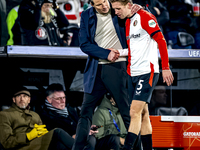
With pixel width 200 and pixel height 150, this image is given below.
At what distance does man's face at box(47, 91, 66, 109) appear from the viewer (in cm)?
430

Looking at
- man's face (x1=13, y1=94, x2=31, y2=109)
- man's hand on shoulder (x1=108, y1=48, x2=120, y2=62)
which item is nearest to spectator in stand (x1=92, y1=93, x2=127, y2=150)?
man's face (x1=13, y1=94, x2=31, y2=109)

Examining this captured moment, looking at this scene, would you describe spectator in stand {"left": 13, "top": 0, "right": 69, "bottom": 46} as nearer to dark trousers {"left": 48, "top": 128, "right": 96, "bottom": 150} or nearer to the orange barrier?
dark trousers {"left": 48, "top": 128, "right": 96, "bottom": 150}

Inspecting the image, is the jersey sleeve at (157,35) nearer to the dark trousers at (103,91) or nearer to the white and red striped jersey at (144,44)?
the white and red striped jersey at (144,44)

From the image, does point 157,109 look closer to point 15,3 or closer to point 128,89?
point 128,89

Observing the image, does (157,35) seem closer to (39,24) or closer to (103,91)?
(103,91)

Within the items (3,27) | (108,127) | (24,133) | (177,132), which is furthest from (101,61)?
(3,27)

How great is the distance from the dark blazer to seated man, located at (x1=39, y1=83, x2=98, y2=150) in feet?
5.94

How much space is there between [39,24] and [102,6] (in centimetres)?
201

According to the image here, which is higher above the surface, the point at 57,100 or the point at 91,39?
the point at 91,39

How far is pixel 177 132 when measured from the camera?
3244 mm

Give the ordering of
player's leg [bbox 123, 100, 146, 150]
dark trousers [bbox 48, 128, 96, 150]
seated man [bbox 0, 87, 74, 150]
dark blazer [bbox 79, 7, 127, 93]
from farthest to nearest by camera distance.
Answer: dark trousers [bbox 48, 128, 96, 150] → seated man [bbox 0, 87, 74, 150] → dark blazer [bbox 79, 7, 127, 93] → player's leg [bbox 123, 100, 146, 150]

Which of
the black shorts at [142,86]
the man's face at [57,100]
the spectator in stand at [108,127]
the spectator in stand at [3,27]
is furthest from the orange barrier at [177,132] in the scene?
the spectator in stand at [3,27]

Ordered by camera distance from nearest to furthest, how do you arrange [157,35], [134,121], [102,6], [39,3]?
1. [134,121]
2. [157,35]
3. [102,6]
4. [39,3]

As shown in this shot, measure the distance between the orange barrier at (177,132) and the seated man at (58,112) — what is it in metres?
1.42
